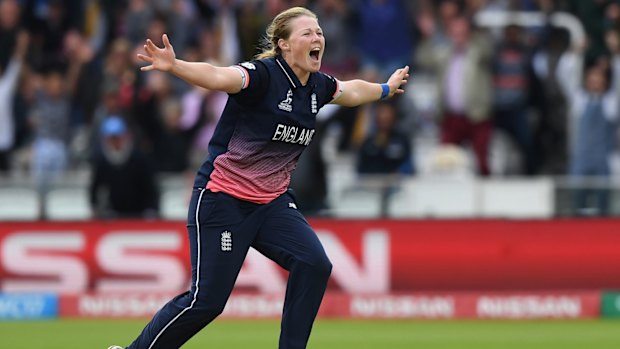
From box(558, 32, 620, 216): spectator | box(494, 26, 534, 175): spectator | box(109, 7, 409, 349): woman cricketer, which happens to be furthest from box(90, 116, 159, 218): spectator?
box(109, 7, 409, 349): woman cricketer

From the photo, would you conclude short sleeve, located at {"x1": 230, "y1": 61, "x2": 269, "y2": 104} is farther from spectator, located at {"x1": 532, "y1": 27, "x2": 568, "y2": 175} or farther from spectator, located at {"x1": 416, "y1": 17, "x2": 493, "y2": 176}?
spectator, located at {"x1": 532, "y1": 27, "x2": 568, "y2": 175}

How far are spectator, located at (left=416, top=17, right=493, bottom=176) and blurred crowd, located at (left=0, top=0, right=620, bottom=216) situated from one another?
0.05 feet

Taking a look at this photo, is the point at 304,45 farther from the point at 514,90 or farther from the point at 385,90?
the point at 514,90

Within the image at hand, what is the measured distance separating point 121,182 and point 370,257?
2752 mm

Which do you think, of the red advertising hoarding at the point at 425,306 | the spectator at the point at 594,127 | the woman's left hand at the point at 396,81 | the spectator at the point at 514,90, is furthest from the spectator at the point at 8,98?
the woman's left hand at the point at 396,81

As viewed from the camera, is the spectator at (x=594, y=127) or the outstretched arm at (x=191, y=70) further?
the spectator at (x=594, y=127)

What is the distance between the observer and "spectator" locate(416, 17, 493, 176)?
52.2 ft

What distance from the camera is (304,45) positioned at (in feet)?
26.9

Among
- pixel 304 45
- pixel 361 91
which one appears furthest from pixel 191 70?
pixel 361 91

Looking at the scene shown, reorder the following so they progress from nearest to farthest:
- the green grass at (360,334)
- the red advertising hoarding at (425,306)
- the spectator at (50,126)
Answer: the green grass at (360,334) < the red advertising hoarding at (425,306) < the spectator at (50,126)

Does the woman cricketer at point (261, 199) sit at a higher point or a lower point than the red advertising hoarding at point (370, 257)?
higher

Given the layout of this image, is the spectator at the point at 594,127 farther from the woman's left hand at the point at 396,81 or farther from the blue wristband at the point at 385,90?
the blue wristband at the point at 385,90

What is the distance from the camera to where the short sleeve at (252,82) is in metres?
7.88

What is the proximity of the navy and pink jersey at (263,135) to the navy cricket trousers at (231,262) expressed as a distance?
0.10 m
